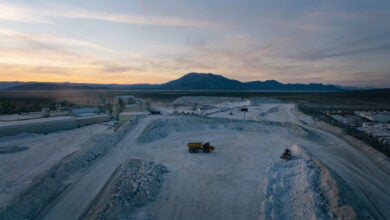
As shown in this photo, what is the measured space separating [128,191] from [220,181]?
5.32 metres

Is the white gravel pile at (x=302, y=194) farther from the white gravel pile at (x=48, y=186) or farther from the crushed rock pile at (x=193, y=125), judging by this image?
the crushed rock pile at (x=193, y=125)

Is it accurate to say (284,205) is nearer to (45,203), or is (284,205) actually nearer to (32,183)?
(45,203)

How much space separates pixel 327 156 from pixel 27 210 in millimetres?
20060

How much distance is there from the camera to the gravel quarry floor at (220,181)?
33.9 feet

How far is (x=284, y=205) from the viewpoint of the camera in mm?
10883

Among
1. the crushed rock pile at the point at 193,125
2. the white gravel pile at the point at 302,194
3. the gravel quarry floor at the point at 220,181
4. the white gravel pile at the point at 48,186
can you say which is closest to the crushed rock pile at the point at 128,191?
the gravel quarry floor at the point at 220,181

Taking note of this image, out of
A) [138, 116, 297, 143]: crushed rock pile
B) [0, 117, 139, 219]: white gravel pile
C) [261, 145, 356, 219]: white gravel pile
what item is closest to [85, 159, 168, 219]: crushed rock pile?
[0, 117, 139, 219]: white gravel pile

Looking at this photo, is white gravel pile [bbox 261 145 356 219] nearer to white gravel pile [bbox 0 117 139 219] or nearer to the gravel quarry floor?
the gravel quarry floor

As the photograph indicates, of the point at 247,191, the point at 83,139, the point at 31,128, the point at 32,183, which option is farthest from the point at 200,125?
the point at 31,128

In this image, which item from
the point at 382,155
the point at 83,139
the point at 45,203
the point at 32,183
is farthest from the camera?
the point at 83,139

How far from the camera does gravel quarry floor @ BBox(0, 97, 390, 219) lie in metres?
10.3

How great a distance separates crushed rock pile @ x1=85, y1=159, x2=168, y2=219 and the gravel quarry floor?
Result: 0.18ft

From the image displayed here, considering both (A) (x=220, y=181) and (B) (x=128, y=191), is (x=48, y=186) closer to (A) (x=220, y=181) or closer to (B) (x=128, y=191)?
(B) (x=128, y=191)

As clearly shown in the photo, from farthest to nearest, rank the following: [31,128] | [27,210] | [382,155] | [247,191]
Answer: [31,128] → [382,155] → [247,191] → [27,210]
